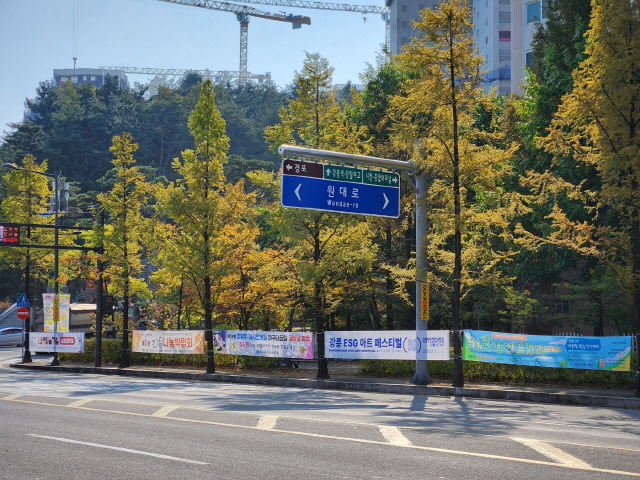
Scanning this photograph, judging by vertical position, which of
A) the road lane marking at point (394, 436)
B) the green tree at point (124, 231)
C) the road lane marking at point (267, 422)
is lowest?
the road lane marking at point (267, 422)

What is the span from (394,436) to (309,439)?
53.6 inches

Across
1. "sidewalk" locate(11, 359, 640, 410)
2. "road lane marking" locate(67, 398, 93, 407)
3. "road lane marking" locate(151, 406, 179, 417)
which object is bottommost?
"sidewalk" locate(11, 359, 640, 410)

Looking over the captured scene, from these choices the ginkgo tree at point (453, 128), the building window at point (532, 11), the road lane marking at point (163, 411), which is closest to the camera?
the road lane marking at point (163, 411)

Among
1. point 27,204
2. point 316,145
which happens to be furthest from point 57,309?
point 316,145

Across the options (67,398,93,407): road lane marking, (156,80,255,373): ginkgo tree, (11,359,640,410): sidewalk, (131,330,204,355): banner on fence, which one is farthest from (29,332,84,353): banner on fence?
(67,398,93,407): road lane marking

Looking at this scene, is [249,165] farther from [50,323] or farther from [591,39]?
[591,39]

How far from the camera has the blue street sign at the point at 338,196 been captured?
2148 centimetres

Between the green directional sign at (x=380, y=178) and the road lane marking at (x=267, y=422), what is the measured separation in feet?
34.1

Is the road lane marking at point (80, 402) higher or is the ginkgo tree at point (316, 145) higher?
the ginkgo tree at point (316, 145)

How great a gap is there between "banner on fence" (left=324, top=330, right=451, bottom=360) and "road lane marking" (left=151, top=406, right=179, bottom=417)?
9295 millimetres

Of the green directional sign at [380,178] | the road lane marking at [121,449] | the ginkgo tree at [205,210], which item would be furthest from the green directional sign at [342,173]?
the road lane marking at [121,449]

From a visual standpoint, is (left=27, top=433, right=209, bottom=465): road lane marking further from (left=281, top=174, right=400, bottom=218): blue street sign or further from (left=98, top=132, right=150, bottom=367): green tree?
(left=98, top=132, right=150, bottom=367): green tree

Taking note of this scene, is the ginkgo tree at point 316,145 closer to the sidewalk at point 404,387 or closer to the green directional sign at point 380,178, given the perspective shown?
the sidewalk at point 404,387

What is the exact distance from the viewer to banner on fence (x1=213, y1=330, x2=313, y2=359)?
27.7 m
